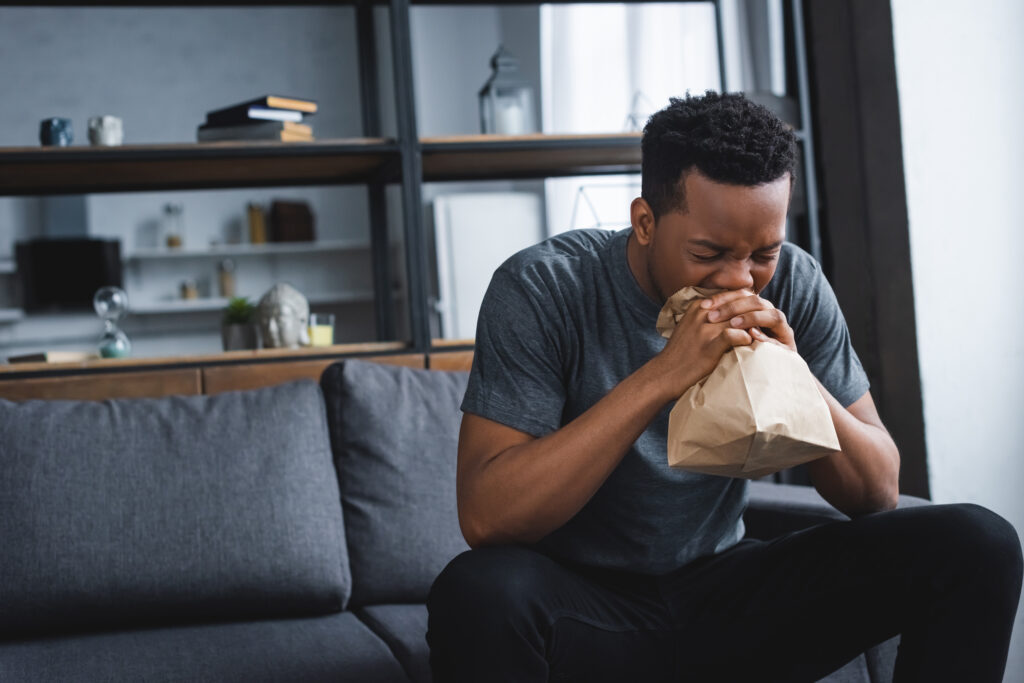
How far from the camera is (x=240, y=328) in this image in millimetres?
2416

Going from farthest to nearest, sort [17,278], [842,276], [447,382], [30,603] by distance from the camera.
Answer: [17,278] → [842,276] → [447,382] → [30,603]

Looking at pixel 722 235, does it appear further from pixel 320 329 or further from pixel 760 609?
pixel 320 329

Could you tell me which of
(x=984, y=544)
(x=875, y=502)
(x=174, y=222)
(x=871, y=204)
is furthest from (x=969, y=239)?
(x=174, y=222)

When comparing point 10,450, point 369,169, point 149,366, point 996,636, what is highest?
point 369,169

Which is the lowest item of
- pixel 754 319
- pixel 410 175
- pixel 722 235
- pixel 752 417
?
pixel 752 417

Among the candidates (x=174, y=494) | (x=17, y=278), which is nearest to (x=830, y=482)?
(x=174, y=494)

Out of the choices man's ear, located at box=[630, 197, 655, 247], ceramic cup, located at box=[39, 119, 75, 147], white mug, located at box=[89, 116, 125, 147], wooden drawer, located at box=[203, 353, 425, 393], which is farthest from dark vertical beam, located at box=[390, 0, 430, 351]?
man's ear, located at box=[630, 197, 655, 247]

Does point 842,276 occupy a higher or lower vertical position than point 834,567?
higher

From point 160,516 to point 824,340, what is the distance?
1.14 metres

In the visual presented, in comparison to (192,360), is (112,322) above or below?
above

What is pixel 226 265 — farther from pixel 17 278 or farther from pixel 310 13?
pixel 310 13

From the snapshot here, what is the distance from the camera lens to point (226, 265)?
605cm

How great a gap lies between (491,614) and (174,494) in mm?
839

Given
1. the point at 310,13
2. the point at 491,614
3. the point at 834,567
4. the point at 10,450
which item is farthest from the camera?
the point at 310,13
